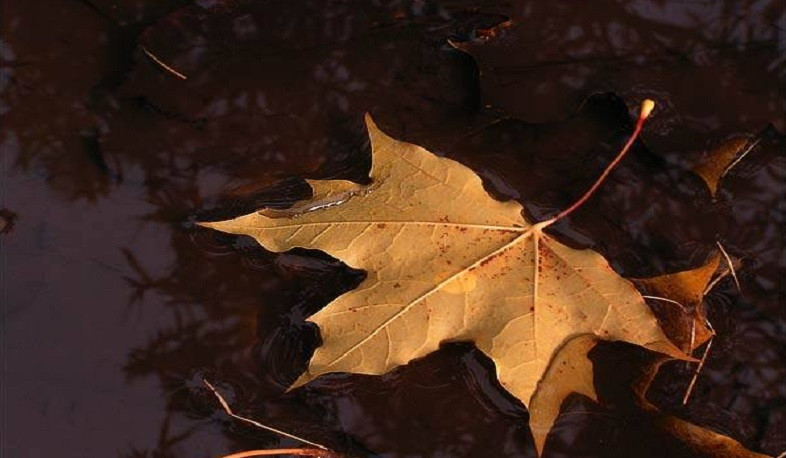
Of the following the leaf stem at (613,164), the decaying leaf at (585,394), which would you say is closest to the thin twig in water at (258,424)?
the decaying leaf at (585,394)

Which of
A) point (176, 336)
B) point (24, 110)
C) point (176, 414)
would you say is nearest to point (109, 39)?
point (24, 110)

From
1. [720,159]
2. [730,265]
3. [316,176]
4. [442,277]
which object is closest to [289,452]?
[442,277]

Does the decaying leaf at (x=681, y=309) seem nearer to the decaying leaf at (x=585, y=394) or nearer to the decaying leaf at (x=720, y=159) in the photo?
the decaying leaf at (x=585, y=394)

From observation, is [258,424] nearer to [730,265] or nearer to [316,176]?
[316,176]

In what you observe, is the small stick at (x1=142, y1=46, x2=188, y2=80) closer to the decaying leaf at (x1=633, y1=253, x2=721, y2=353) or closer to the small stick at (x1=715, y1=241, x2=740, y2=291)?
the decaying leaf at (x1=633, y1=253, x2=721, y2=353)

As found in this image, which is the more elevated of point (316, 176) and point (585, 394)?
point (316, 176)

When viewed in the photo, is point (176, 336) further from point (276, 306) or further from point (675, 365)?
point (675, 365)
